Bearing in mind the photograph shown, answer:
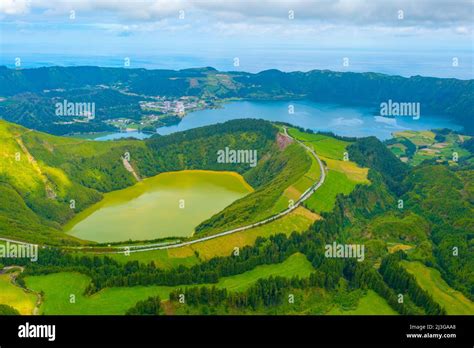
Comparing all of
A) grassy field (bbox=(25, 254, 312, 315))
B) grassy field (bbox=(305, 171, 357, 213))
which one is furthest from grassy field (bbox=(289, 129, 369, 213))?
grassy field (bbox=(25, 254, 312, 315))

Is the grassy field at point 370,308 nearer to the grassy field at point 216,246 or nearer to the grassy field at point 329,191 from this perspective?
the grassy field at point 216,246

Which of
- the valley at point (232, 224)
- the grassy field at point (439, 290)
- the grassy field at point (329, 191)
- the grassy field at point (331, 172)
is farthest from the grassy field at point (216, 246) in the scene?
the grassy field at point (439, 290)

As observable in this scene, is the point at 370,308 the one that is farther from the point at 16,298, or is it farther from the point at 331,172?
the point at 331,172

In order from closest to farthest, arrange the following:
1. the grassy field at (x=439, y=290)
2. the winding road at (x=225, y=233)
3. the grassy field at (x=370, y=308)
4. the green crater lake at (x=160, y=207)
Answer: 1. the grassy field at (x=370, y=308)
2. the grassy field at (x=439, y=290)
3. the winding road at (x=225, y=233)
4. the green crater lake at (x=160, y=207)

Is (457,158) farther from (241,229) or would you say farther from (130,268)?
(130,268)

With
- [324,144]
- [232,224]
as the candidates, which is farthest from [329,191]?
[324,144]
